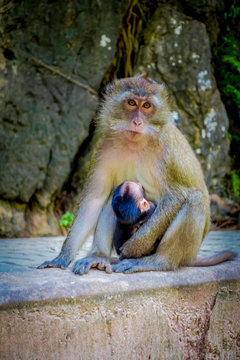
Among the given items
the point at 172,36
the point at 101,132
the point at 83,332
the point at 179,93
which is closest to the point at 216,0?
the point at 172,36

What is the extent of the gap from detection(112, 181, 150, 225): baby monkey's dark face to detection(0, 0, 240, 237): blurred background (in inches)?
126

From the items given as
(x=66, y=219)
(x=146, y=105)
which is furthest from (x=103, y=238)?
(x=66, y=219)

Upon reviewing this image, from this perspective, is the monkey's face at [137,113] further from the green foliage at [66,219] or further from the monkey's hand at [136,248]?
the green foliage at [66,219]

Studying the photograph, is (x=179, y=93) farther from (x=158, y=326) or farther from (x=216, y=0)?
(x=158, y=326)

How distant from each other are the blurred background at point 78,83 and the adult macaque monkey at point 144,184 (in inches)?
120

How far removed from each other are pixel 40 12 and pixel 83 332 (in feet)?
17.0

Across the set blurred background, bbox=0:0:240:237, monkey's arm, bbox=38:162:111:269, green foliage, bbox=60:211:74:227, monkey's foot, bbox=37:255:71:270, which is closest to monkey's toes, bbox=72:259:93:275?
monkey's foot, bbox=37:255:71:270

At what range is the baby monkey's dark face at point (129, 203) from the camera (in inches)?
124

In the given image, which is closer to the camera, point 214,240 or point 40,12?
point 214,240

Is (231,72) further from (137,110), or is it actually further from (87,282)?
(87,282)

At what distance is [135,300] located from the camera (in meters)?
2.58

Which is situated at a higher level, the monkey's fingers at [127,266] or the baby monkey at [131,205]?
the baby monkey at [131,205]

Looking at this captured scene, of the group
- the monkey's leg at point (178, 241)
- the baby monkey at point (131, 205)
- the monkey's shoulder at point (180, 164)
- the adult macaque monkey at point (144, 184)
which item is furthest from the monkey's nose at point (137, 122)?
the monkey's leg at point (178, 241)

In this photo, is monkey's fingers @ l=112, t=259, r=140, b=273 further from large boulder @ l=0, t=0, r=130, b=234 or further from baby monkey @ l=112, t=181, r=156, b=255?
large boulder @ l=0, t=0, r=130, b=234
